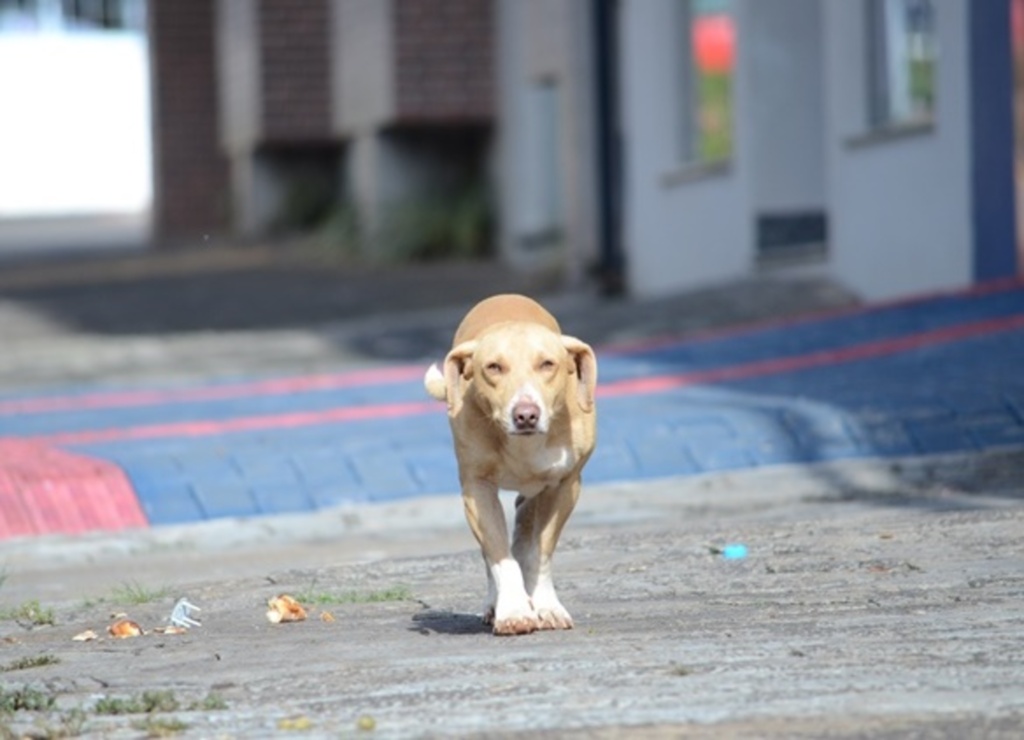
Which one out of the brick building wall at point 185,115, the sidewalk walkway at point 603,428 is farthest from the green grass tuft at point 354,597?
the brick building wall at point 185,115

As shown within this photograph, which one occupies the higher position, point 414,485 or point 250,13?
point 250,13

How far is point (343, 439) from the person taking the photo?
11.4m

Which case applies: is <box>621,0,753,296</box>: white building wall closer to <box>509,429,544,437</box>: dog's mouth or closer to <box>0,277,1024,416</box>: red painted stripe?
<box>0,277,1024,416</box>: red painted stripe

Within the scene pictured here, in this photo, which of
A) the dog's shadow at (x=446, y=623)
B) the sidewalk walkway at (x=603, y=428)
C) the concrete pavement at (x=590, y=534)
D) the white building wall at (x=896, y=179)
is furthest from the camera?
the white building wall at (x=896, y=179)

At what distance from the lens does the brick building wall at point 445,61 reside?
80.7 feet

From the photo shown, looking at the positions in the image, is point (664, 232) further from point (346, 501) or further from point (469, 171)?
point (346, 501)

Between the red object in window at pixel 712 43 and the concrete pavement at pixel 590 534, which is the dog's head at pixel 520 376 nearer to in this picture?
the concrete pavement at pixel 590 534

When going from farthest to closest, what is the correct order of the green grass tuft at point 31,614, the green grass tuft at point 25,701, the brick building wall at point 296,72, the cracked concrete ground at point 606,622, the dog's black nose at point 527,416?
1. the brick building wall at point 296,72
2. the green grass tuft at point 31,614
3. the dog's black nose at point 527,416
4. the green grass tuft at point 25,701
5. the cracked concrete ground at point 606,622

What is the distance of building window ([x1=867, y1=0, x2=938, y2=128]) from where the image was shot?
52.0 feet

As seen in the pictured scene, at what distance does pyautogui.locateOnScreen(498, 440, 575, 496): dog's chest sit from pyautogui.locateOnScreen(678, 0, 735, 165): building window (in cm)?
1245

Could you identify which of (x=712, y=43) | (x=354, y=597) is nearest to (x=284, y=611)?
(x=354, y=597)

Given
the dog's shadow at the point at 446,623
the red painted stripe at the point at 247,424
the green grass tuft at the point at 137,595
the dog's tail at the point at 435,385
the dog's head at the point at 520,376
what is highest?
the dog's head at the point at 520,376

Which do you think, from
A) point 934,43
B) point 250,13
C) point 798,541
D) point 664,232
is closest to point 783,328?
point 934,43

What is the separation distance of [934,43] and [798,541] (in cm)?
A: 791
